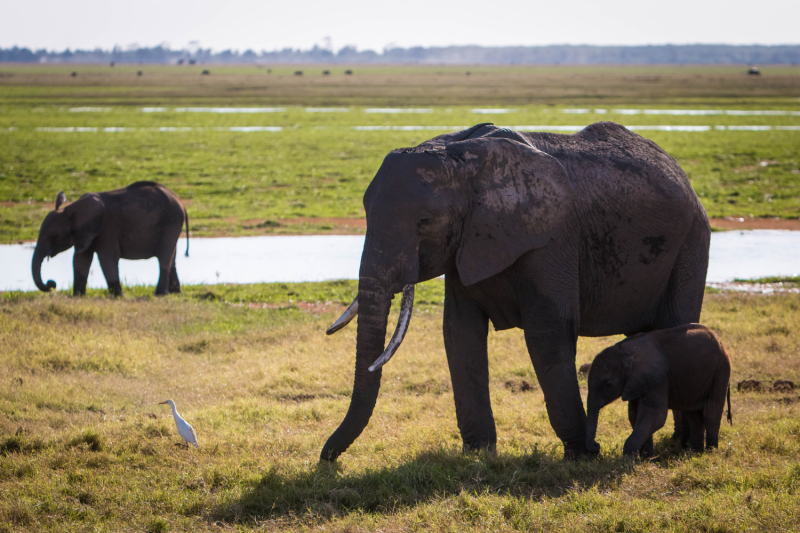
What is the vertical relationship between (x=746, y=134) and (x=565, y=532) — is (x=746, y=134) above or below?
above

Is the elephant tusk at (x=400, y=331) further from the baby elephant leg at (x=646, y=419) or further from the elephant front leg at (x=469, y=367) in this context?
the baby elephant leg at (x=646, y=419)

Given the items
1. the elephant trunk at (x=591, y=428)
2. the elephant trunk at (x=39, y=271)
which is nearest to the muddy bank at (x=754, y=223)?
the elephant trunk at (x=591, y=428)

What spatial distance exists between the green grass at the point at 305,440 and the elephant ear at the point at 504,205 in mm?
1764

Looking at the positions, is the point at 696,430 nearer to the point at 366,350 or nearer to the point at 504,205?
the point at 504,205

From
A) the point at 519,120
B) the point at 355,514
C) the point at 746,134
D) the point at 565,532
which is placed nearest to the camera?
the point at 565,532

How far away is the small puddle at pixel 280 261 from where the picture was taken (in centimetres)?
1539

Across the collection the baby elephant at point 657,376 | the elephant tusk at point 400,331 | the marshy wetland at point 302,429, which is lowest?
the marshy wetland at point 302,429

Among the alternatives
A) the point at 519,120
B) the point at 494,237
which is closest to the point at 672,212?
the point at 494,237

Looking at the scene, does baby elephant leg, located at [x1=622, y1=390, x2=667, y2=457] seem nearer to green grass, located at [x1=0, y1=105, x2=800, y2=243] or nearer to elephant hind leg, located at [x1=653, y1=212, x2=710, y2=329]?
elephant hind leg, located at [x1=653, y1=212, x2=710, y2=329]

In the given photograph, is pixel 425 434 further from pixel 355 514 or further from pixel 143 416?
pixel 143 416

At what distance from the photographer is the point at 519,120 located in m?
47.3

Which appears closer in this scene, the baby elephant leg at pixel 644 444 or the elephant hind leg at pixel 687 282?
the baby elephant leg at pixel 644 444

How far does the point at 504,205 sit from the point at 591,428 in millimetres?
2021

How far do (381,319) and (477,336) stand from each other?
3.91 ft
